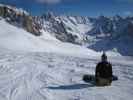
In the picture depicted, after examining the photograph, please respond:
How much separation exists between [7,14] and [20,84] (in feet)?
225

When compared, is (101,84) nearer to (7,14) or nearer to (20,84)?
(20,84)

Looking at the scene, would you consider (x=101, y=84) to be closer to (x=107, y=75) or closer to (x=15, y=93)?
(x=107, y=75)

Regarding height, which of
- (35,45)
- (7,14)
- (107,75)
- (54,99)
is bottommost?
(54,99)

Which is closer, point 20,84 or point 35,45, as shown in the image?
point 20,84

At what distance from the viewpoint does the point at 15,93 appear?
390 inches

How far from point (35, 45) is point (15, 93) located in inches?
1393

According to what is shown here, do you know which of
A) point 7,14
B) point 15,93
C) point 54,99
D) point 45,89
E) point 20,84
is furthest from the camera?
point 7,14

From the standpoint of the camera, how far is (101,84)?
440 inches

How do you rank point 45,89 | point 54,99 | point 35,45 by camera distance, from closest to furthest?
point 54,99, point 45,89, point 35,45

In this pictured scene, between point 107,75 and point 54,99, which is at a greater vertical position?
point 107,75

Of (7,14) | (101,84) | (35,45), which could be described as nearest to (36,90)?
(101,84)

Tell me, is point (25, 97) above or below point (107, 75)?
below

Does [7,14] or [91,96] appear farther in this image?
[7,14]

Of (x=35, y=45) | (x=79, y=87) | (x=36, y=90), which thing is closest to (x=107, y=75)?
(x=79, y=87)
